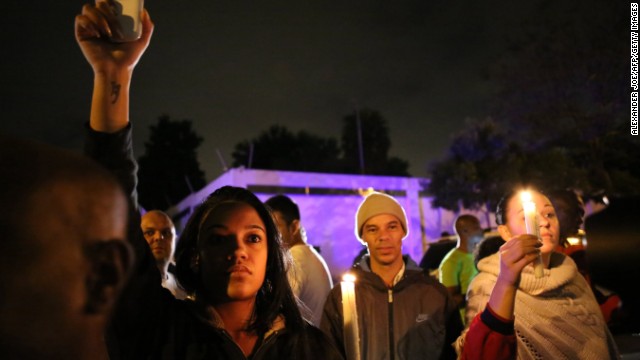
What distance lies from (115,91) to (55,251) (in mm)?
916

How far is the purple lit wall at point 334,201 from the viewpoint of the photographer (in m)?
24.0

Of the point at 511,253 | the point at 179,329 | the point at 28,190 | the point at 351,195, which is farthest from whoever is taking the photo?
the point at 351,195

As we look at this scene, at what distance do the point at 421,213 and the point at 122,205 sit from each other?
28928mm

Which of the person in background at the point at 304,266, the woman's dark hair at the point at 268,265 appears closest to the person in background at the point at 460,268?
the person in background at the point at 304,266

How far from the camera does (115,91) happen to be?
146 cm

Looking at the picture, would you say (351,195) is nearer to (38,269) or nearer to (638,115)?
(638,115)

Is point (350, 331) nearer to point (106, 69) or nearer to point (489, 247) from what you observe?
point (106, 69)

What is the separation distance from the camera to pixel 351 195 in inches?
1045

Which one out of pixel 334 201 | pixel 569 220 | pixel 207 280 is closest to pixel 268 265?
pixel 207 280

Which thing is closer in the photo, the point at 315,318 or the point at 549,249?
the point at 549,249

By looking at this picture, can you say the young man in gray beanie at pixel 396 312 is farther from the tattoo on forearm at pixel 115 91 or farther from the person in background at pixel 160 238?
the person in background at pixel 160 238

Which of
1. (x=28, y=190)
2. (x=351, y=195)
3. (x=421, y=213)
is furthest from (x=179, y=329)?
(x=421, y=213)

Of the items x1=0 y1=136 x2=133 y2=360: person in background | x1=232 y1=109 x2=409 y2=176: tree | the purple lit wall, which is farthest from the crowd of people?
x1=232 y1=109 x2=409 y2=176: tree

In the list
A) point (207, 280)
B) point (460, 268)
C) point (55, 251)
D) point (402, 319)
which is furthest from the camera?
point (460, 268)
